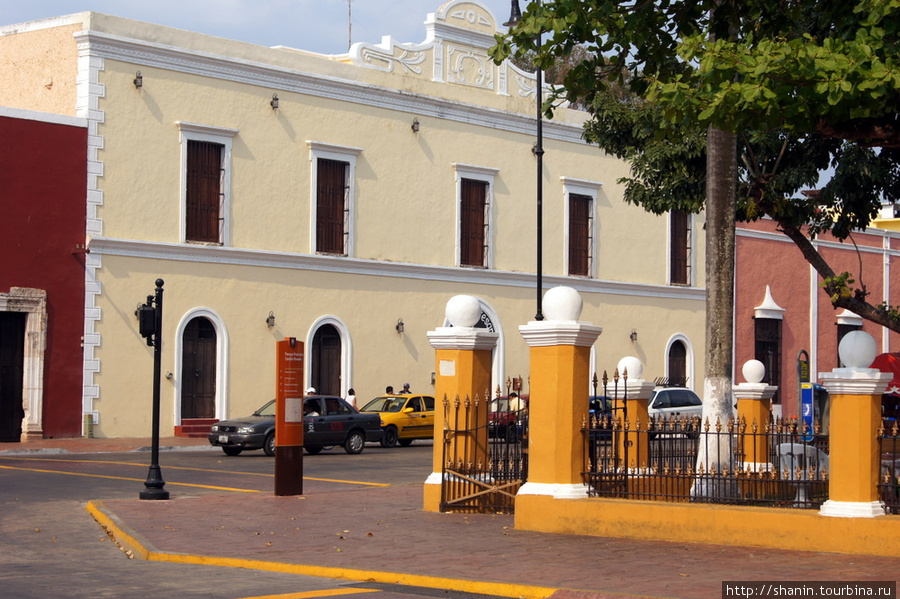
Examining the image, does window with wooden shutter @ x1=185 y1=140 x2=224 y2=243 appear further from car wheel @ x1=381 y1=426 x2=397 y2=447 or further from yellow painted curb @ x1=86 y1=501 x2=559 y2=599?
yellow painted curb @ x1=86 y1=501 x2=559 y2=599

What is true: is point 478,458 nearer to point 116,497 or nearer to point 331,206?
point 116,497

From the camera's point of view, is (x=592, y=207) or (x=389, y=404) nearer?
(x=389, y=404)

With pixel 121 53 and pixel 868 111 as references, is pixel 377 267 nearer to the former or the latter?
pixel 121 53

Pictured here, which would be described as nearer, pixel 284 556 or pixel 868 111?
pixel 868 111

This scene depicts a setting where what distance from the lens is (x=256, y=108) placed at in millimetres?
34531

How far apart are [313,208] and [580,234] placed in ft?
34.0

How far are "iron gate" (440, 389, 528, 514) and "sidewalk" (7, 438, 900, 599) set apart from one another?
0.32 m

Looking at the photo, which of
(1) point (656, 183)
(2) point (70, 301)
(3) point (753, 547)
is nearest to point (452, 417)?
(3) point (753, 547)

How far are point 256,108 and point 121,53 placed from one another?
13.3 ft

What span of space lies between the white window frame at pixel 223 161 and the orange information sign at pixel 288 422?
1528 centimetres

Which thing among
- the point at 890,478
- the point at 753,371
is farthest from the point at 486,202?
the point at 890,478

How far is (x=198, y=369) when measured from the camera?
1307 inches

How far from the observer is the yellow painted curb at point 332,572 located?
33.7ft

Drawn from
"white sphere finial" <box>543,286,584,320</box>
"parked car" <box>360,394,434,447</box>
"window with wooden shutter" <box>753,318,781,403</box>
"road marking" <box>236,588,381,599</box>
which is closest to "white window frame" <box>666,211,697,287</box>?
"window with wooden shutter" <box>753,318,781,403</box>
